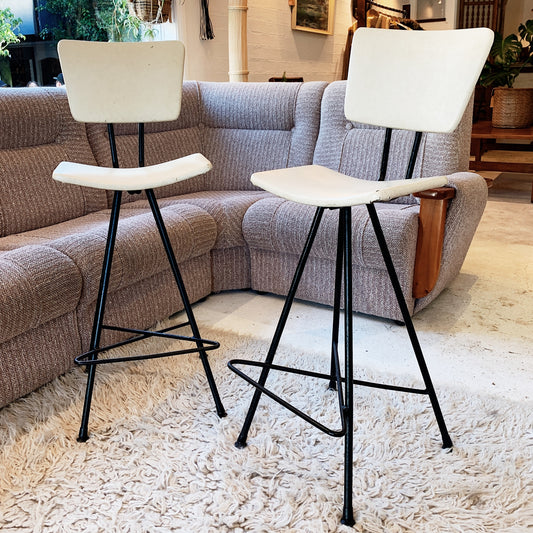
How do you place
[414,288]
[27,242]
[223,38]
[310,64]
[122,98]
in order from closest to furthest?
[122,98] → [27,242] → [414,288] → [223,38] → [310,64]

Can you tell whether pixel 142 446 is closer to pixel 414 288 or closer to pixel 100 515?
pixel 100 515

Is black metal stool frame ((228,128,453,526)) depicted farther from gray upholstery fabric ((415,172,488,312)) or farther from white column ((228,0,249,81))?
white column ((228,0,249,81))

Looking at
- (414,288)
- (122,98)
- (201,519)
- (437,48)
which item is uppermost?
(437,48)

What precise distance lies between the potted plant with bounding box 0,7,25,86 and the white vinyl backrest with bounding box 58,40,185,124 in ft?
5.79

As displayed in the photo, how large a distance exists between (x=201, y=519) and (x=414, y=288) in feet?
4.39

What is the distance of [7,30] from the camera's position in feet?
11.0

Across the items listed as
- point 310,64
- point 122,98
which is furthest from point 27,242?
point 310,64

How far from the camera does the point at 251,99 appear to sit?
3.12 meters

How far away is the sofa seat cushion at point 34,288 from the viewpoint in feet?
5.55

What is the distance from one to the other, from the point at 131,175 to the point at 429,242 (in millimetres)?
1211

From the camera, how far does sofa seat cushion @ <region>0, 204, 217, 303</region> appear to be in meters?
1.99

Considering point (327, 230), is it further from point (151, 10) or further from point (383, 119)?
point (151, 10)

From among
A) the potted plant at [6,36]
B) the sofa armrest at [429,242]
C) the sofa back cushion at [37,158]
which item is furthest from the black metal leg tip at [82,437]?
the potted plant at [6,36]

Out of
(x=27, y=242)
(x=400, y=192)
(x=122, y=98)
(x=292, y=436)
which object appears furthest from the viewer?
(x=27, y=242)
